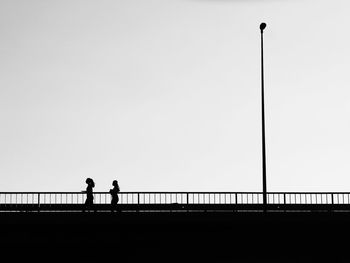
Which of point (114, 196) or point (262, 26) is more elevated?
point (262, 26)

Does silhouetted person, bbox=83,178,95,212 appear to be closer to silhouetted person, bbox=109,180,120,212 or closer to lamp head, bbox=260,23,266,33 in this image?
silhouetted person, bbox=109,180,120,212
